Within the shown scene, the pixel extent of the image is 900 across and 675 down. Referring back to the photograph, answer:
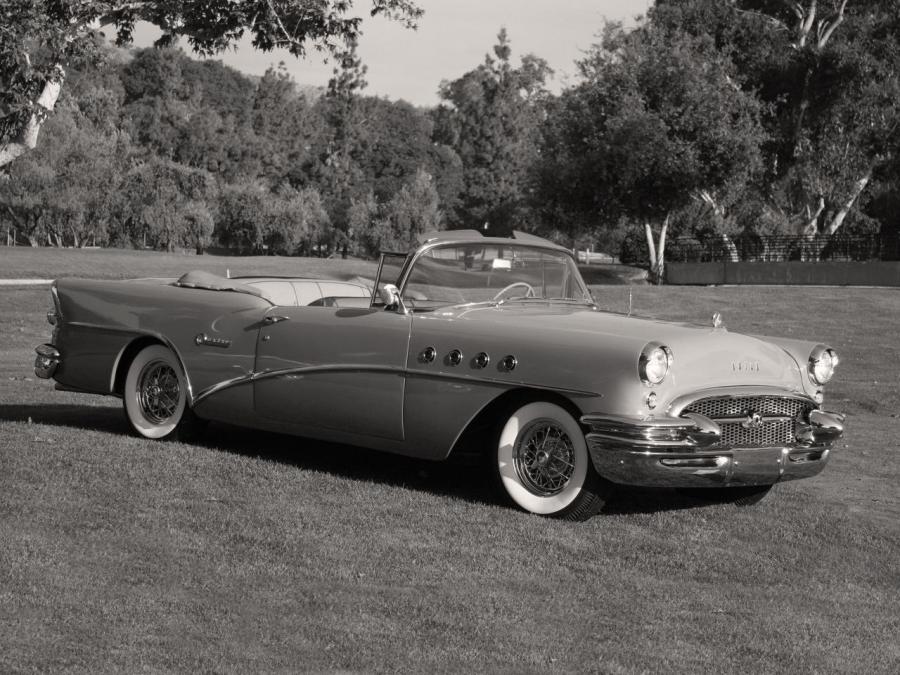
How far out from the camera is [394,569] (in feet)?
17.4

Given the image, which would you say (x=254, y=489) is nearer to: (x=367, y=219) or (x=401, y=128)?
(x=367, y=219)

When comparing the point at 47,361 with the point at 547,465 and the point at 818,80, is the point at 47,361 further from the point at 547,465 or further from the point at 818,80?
the point at 818,80

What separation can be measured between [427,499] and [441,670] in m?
2.77

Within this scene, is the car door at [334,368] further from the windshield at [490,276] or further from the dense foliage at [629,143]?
the dense foliage at [629,143]

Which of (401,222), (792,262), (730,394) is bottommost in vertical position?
(730,394)

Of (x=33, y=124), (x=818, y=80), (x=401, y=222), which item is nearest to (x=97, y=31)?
(x=33, y=124)

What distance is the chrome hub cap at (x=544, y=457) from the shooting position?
21.2ft

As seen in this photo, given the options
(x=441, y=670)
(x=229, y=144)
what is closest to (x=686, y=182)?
(x=441, y=670)

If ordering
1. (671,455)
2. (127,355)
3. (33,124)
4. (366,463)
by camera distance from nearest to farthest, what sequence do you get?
(671,455)
(366,463)
(127,355)
(33,124)

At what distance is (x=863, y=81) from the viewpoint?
40.6 meters

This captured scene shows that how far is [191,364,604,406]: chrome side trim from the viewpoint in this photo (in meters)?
6.46

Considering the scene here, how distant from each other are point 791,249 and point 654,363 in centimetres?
3507

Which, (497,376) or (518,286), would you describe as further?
(518,286)

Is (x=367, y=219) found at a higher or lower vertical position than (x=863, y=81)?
lower
